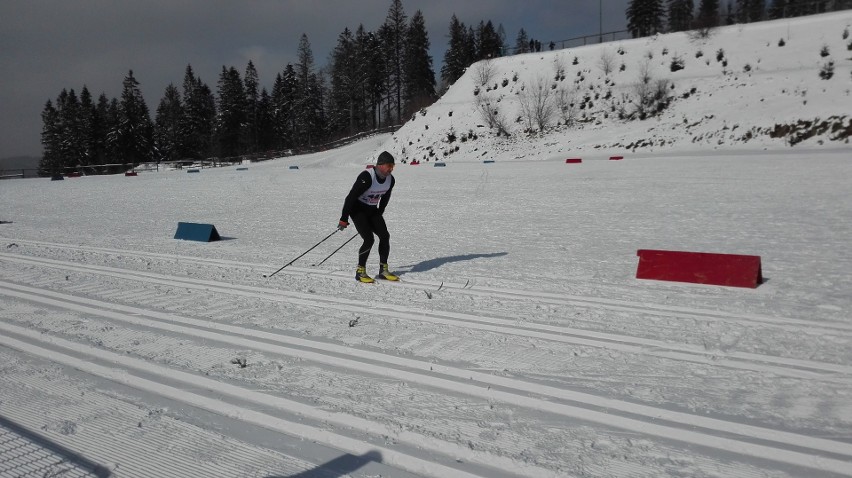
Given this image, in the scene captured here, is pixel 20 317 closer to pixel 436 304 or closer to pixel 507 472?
pixel 436 304

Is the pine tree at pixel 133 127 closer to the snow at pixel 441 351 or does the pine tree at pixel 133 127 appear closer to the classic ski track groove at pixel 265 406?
the snow at pixel 441 351

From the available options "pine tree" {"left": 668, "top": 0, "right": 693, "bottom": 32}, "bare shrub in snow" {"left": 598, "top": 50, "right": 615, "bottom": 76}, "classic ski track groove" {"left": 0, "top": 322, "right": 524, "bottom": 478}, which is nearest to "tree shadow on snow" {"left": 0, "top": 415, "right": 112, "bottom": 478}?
"classic ski track groove" {"left": 0, "top": 322, "right": 524, "bottom": 478}

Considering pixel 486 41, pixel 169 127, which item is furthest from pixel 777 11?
pixel 169 127

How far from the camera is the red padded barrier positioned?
680cm

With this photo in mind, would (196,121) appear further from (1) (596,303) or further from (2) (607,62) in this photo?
(1) (596,303)

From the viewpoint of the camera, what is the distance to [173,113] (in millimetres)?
93812

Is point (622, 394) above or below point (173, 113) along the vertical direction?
below

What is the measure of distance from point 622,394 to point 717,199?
1251 centimetres

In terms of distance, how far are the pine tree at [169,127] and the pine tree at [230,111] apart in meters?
7.73

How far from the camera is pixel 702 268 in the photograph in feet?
23.3

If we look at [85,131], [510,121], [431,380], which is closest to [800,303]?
[431,380]

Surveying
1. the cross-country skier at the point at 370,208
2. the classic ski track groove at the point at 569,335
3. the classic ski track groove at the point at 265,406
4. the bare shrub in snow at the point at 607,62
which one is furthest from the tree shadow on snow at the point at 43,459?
the bare shrub in snow at the point at 607,62

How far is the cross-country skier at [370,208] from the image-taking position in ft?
24.8

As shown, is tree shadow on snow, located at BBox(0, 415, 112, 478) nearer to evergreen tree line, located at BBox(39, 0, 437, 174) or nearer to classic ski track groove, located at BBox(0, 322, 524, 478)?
classic ski track groove, located at BBox(0, 322, 524, 478)
